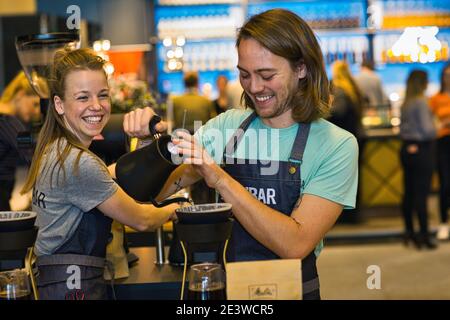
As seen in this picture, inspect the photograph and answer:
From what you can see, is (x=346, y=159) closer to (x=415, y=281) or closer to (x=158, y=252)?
(x=158, y=252)

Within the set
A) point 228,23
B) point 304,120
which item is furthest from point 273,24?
point 228,23

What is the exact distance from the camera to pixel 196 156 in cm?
172

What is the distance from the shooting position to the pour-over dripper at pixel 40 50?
9.42ft

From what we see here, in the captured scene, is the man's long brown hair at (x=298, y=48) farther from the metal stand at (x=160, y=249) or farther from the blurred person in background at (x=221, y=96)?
the blurred person in background at (x=221, y=96)

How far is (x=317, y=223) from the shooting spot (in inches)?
76.1

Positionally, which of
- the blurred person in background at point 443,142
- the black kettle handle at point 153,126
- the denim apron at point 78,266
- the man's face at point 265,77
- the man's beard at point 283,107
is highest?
the man's face at point 265,77

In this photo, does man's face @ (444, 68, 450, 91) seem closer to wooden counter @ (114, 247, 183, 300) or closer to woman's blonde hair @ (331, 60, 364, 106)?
woman's blonde hair @ (331, 60, 364, 106)

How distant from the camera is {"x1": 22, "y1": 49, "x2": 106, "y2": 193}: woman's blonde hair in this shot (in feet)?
6.99

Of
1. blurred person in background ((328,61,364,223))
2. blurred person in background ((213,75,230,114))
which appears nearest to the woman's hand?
blurred person in background ((328,61,364,223))

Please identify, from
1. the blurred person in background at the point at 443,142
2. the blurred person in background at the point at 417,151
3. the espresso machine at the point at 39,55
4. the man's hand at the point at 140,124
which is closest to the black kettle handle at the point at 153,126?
the man's hand at the point at 140,124

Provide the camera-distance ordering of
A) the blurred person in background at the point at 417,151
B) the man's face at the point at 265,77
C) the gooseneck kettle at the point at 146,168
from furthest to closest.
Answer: the blurred person in background at the point at 417,151 < the man's face at the point at 265,77 < the gooseneck kettle at the point at 146,168

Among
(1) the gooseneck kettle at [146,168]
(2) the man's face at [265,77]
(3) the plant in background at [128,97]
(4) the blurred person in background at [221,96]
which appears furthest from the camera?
(4) the blurred person in background at [221,96]

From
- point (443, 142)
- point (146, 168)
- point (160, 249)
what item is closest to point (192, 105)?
point (443, 142)

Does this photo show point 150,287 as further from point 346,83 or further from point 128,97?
point 346,83
